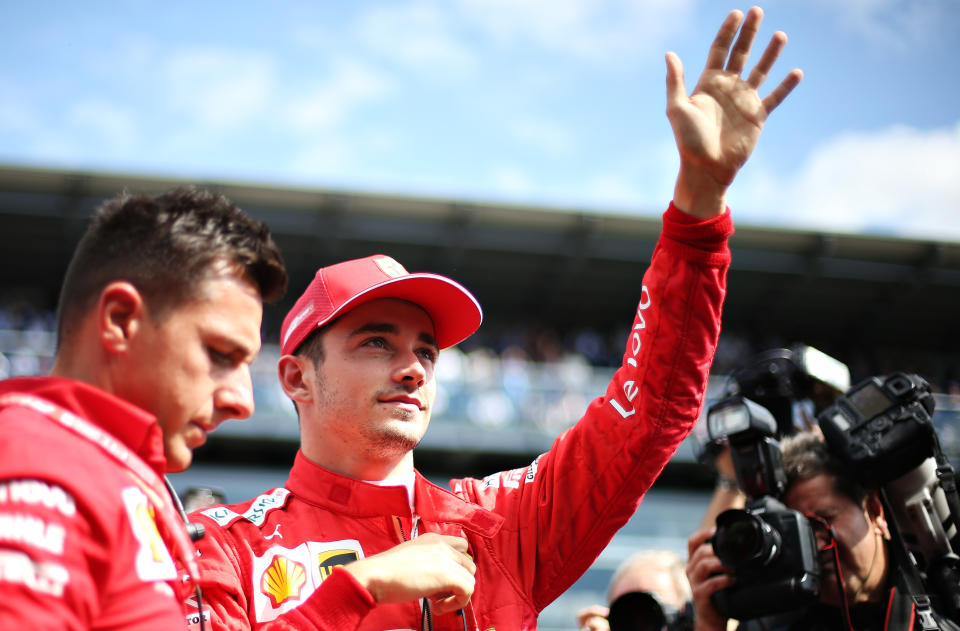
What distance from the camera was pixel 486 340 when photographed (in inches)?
687

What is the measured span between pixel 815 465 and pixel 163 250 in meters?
1.97

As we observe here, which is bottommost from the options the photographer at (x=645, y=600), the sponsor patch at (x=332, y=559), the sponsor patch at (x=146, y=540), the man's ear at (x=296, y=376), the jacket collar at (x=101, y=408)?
the photographer at (x=645, y=600)

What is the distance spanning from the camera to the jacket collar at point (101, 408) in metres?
1.14

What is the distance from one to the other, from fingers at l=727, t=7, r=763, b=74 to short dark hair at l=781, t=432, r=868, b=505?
1.17 m

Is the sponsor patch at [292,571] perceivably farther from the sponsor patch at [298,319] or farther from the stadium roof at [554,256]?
the stadium roof at [554,256]

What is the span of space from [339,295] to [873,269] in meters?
18.0

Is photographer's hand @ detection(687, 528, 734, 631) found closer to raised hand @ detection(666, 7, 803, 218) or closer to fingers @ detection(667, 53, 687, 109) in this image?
raised hand @ detection(666, 7, 803, 218)

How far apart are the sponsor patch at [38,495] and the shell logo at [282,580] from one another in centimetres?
85

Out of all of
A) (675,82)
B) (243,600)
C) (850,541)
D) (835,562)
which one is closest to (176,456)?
(243,600)

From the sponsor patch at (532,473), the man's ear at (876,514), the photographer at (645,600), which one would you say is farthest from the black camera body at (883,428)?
the sponsor patch at (532,473)

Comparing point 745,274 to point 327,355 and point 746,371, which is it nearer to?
point 746,371

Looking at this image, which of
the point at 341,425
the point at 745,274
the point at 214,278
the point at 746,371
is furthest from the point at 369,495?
the point at 745,274

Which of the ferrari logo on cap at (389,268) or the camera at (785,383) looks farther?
the camera at (785,383)

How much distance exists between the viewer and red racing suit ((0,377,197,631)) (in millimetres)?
950
